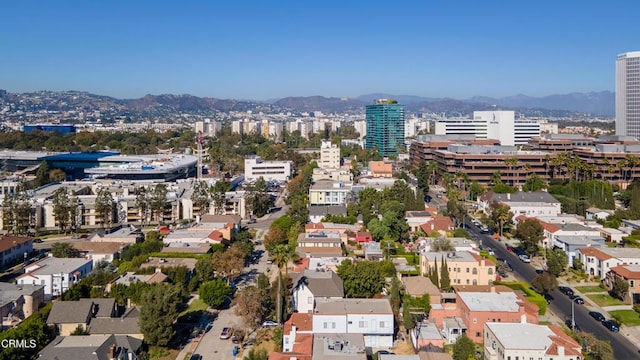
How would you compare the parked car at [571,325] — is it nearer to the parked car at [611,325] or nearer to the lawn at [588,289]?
the parked car at [611,325]

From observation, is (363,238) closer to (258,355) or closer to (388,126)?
(258,355)

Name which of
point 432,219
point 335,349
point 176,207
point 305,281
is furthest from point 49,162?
point 335,349

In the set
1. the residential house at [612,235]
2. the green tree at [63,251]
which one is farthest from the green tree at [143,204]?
the residential house at [612,235]

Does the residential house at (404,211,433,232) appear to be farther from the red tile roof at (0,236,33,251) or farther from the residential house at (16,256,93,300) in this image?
the red tile roof at (0,236,33,251)

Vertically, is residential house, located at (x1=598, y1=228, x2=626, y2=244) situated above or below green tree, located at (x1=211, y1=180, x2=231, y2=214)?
below

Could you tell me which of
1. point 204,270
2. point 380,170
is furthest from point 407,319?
point 380,170

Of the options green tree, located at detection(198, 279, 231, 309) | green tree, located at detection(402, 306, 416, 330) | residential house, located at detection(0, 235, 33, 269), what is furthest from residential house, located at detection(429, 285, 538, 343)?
residential house, located at detection(0, 235, 33, 269)

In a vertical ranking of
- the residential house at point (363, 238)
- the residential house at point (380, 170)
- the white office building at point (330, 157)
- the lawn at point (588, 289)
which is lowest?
the lawn at point (588, 289)
